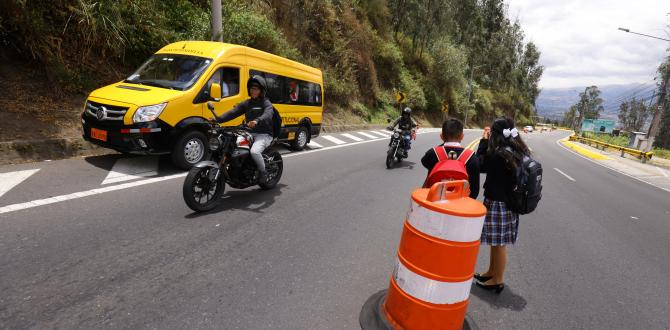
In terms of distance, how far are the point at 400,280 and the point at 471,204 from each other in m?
0.73

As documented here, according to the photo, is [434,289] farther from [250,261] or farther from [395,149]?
[395,149]

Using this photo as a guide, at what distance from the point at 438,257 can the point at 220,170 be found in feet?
11.3

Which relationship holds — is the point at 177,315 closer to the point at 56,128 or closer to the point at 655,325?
the point at 655,325

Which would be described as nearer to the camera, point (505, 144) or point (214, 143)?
point (505, 144)

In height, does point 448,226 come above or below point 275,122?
below

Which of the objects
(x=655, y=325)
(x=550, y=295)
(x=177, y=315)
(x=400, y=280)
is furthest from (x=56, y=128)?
(x=655, y=325)

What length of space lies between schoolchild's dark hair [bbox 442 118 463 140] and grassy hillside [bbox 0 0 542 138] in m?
8.16

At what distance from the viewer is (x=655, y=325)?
3.21 meters

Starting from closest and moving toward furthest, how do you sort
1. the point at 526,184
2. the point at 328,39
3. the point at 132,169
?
the point at 526,184
the point at 132,169
the point at 328,39

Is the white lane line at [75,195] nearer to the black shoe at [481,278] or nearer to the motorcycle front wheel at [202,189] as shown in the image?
the motorcycle front wheel at [202,189]

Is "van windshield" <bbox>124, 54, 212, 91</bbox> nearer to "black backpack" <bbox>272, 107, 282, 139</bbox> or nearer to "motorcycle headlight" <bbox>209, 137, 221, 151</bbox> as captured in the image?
"black backpack" <bbox>272, 107, 282, 139</bbox>

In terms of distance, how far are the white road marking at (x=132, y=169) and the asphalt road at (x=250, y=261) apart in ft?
0.24

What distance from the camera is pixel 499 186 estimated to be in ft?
11.1

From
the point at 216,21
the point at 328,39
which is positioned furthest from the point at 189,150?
the point at 328,39
